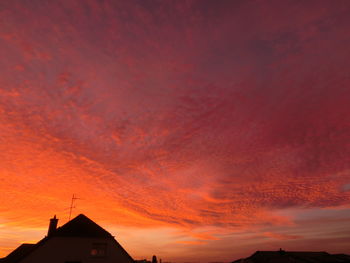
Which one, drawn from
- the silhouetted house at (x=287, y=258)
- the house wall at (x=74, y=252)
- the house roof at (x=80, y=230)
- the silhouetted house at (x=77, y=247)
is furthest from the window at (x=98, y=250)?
the silhouetted house at (x=287, y=258)

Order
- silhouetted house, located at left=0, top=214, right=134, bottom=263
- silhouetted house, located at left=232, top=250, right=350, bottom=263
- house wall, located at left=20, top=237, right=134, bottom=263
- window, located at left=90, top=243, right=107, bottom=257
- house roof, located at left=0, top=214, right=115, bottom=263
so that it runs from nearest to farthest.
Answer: house wall, located at left=20, top=237, right=134, bottom=263
silhouetted house, located at left=0, top=214, right=134, bottom=263
house roof, located at left=0, top=214, right=115, bottom=263
window, located at left=90, top=243, right=107, bottom=257
silhouetted house, located at left=232, top=250, right=350, bottom=263

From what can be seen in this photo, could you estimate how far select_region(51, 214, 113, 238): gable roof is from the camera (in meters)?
31.6

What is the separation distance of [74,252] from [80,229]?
2.86 meters

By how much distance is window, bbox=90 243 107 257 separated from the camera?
31922mm

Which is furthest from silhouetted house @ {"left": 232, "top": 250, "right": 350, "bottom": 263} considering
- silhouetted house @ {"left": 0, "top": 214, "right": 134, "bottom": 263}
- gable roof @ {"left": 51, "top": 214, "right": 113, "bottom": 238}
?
gable roof @ {"left": 51, "top": 214, "right": 113, "bottom": 238}

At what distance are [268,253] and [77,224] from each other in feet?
134

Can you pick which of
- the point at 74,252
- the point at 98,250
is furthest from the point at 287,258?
the point at 74,252

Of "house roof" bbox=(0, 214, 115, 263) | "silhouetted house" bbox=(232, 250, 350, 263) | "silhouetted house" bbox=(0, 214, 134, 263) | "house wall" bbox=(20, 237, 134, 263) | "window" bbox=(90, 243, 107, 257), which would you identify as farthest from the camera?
"silhouetted house" bbox=(232, 250, 350, 263)

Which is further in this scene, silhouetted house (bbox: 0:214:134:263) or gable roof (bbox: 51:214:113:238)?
gable roof (bbox: 51:214:113:238)

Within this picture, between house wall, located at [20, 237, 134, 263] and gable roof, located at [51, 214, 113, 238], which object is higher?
gable roof, located at [51, 214, 113, 238]

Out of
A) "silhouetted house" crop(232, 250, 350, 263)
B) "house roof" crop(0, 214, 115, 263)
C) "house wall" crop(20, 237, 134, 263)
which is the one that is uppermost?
"house roof" crop(0, 214, 115, 263)

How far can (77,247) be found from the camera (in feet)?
102

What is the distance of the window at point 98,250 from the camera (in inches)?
1257

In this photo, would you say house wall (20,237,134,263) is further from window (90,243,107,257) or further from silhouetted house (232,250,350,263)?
silhouetted house (232,250,350,263)
